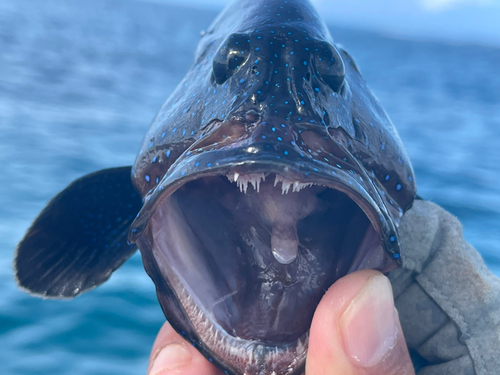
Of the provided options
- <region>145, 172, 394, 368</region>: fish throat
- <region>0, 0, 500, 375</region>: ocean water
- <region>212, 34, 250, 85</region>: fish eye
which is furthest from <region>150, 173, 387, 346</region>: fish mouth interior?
<region>0, 0, 500, 375</region>: ocean water

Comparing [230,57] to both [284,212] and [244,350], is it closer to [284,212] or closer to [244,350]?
[284,212]

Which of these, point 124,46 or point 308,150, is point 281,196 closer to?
point 308,150

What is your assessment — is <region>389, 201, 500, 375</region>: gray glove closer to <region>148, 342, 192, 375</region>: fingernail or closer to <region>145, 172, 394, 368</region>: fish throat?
<region>145, 172, 394, 368</region>: fish throat

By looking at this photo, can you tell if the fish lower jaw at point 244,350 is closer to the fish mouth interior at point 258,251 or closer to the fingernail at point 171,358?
the fish mouth interior at point 258,251

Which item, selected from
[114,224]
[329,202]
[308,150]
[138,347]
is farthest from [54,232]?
[138,347]

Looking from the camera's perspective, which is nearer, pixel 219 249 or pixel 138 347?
pixel 219 249

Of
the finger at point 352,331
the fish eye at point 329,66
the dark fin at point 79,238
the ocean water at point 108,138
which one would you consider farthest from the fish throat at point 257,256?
the ocean water at point 108,138
